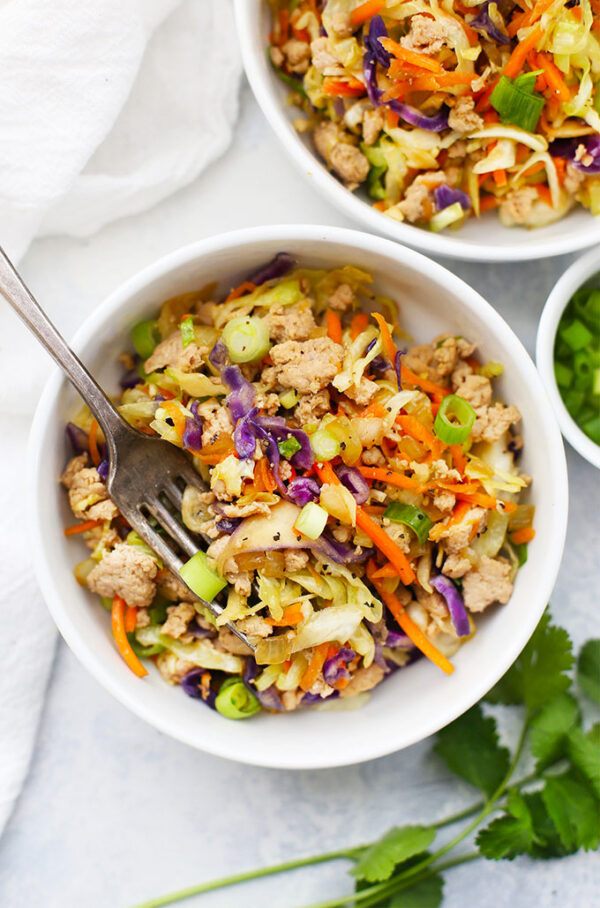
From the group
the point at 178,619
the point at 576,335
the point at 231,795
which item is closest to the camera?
the point at 178,619

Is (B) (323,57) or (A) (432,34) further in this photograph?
(B) (323,57)

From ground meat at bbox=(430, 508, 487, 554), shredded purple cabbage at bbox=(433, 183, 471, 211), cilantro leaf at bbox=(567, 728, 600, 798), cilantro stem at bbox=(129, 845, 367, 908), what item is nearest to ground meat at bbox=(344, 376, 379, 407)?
ground meat at bbox=(430, 508, 487, 554)

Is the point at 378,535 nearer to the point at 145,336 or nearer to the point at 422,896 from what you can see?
the point at 145,336

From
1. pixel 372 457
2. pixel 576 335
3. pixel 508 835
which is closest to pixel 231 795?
pixel 508 835

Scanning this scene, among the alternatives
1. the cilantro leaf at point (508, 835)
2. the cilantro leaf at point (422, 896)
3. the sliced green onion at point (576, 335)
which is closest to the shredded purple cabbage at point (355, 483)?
the sliced green onion at point (576, 335)

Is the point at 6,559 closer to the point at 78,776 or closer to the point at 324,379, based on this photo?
the point at 78,776

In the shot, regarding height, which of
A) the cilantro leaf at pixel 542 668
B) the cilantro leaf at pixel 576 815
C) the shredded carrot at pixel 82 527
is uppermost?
the shredded carrot at pixel 82 527

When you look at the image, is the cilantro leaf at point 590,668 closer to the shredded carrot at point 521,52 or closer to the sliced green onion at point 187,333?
the sliced green onion at point 187,333
